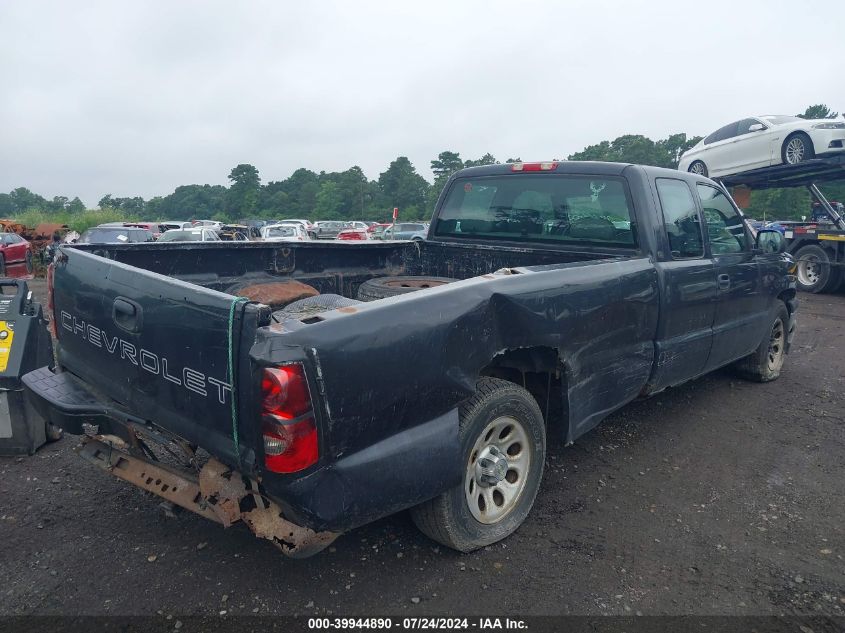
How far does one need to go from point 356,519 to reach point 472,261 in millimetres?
2767

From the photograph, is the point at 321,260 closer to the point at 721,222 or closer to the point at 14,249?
the point at 721,222

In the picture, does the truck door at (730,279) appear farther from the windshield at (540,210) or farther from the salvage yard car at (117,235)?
the salvage yard car at (117,235)

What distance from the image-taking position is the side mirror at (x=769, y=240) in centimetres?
519

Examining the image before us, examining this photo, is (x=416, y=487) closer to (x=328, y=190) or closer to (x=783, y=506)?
(x=783, y=506)

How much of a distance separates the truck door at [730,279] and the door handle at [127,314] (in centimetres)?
392

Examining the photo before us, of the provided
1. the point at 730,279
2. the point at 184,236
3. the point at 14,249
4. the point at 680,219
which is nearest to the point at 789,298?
the point at 730,279

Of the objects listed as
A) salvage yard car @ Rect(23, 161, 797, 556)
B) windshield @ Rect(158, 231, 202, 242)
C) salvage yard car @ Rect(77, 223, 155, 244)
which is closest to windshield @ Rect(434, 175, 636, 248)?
salvage yard car @ Rect(23, 161, 797, 556)

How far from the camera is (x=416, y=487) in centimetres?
244

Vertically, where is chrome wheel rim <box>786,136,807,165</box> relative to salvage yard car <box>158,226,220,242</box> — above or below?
above

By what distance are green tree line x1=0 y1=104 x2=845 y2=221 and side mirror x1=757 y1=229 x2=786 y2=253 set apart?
39428 millimetres

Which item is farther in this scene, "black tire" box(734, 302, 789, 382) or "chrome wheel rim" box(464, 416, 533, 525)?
"black tire" box(734, 302, 789, 382)

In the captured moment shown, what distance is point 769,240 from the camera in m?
5.29

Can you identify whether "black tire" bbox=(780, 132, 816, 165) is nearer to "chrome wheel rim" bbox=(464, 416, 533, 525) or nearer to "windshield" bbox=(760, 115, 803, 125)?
"windshield" bbox=(760, 115, 803, 125)

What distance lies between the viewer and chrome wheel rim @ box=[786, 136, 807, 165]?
11.6 metres
